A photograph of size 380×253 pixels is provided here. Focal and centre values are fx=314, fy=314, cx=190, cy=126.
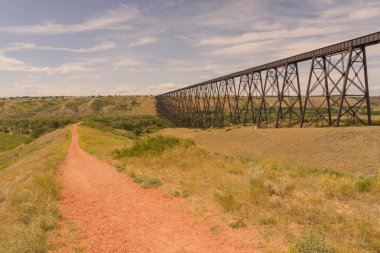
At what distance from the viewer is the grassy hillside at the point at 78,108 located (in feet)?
502

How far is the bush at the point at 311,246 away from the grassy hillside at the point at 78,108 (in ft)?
468

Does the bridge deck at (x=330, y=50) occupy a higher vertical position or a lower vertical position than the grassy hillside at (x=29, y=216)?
higher

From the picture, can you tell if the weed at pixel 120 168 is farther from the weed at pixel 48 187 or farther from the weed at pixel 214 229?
the weed at pixel 214 229

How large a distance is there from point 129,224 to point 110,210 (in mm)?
1626

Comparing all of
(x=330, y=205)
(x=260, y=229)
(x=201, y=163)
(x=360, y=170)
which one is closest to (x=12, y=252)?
(x=260, y=229)

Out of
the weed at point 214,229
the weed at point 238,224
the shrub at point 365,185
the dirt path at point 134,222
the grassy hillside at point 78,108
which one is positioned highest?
the grassy hillside at point 78,108

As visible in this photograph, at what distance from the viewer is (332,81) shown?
23750 mm

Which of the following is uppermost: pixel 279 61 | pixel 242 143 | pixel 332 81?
pixel 279 61

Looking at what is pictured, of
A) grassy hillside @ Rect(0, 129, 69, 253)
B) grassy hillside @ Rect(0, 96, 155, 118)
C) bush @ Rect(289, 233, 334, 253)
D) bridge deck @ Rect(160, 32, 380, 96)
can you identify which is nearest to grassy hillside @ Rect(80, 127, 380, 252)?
bush @ Rect(289, 233, 334, 253)

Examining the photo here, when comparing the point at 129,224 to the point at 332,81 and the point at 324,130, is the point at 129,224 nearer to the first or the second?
the point at 324,130

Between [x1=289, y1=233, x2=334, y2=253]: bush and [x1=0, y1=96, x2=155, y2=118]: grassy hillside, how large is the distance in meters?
143

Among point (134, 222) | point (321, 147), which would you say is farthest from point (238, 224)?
point (321, 147)

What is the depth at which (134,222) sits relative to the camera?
323 inches

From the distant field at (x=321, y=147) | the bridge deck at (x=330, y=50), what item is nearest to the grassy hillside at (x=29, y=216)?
the distant field at (x=321, y=147)
